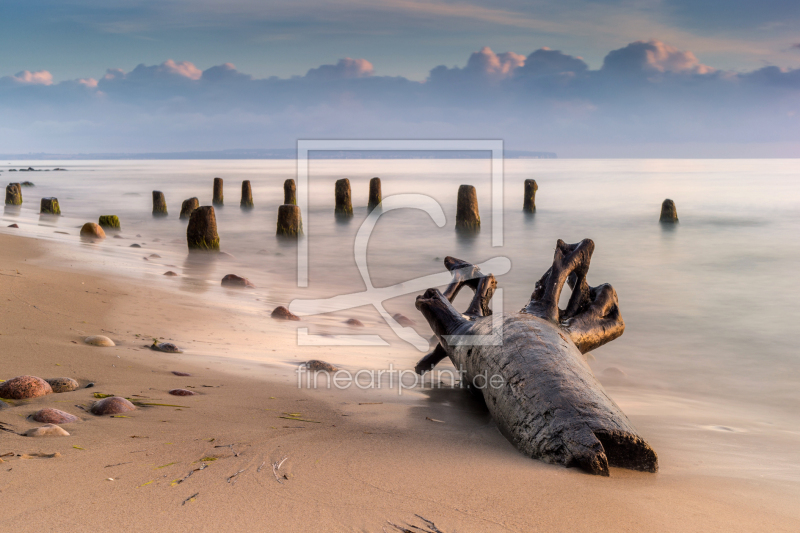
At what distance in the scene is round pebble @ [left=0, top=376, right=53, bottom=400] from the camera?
2.75 meters

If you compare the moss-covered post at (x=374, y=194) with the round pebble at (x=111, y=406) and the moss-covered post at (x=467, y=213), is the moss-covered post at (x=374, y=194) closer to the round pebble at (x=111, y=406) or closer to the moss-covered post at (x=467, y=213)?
the moss-covered post at (x=467, y=213)

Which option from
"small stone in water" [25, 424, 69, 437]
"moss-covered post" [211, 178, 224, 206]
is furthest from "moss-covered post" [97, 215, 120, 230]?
"small stone in water" [25, 424, 69, 437]

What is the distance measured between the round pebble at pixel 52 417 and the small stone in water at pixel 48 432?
0.10 metres

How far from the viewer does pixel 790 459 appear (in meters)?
3.36

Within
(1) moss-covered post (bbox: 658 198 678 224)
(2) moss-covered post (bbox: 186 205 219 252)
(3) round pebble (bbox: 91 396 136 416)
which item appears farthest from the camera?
(1) moss-covered post (bbox: 658 198 678 224)

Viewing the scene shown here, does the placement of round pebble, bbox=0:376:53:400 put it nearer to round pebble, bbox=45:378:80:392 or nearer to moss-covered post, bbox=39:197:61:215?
round pebble, bbox=45:378:80:392

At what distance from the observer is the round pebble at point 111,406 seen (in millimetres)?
2699

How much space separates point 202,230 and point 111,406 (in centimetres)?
1005

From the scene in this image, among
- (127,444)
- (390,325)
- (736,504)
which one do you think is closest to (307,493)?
(127,444)

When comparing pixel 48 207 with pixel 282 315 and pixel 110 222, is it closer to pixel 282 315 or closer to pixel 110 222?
pixel 110 222

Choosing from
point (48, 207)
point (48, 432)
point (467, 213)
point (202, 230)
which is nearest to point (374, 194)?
point (467, 213)

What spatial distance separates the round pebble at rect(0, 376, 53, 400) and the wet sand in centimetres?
6

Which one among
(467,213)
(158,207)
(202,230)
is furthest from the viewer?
(158,207)

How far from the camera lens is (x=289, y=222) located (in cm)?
1539
